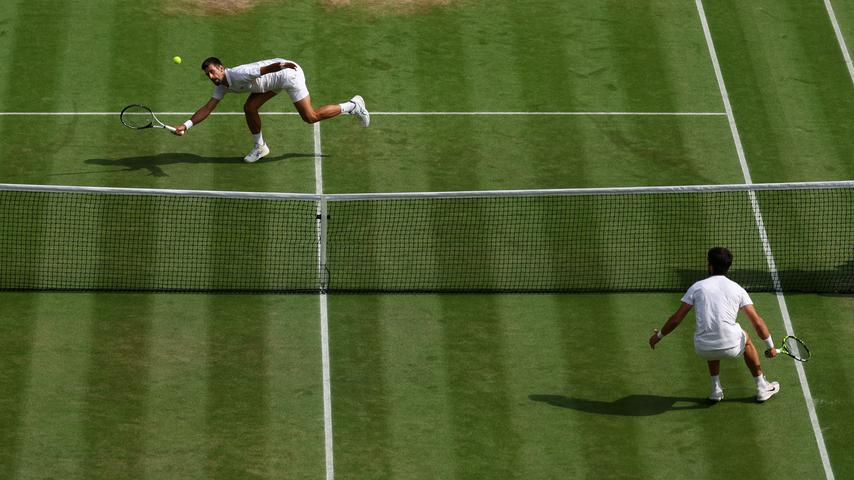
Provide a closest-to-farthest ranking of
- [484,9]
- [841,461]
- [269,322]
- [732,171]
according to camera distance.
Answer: [841,461] → [269,322] → [732,171] → [484,9]

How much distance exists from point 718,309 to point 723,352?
505mm

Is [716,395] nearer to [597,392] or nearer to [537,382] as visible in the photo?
[597,392]

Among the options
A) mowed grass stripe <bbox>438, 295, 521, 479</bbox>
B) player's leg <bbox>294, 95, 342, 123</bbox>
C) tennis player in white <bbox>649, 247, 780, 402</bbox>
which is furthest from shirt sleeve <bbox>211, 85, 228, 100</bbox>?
tennis player in white <bbox>649, 247, 780, 402</bbox>

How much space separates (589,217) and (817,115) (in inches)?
189

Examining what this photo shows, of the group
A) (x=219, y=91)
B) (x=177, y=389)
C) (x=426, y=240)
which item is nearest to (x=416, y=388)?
(x=177, y=389)

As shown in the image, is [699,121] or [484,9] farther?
[484,9]

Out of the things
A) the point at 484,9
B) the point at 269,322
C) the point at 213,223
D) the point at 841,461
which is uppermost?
Answer: the point at 484,9

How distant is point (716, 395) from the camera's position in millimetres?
18109

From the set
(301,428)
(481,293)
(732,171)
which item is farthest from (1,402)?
(732,171)

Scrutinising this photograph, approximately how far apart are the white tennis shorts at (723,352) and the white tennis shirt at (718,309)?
54mm

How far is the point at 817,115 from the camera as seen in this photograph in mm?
24188

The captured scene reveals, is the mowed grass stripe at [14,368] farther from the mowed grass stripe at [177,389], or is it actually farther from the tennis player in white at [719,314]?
the tennis player in white at [719,314]

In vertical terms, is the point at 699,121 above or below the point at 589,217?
above

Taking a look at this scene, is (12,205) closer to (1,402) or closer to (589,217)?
(1,402)
